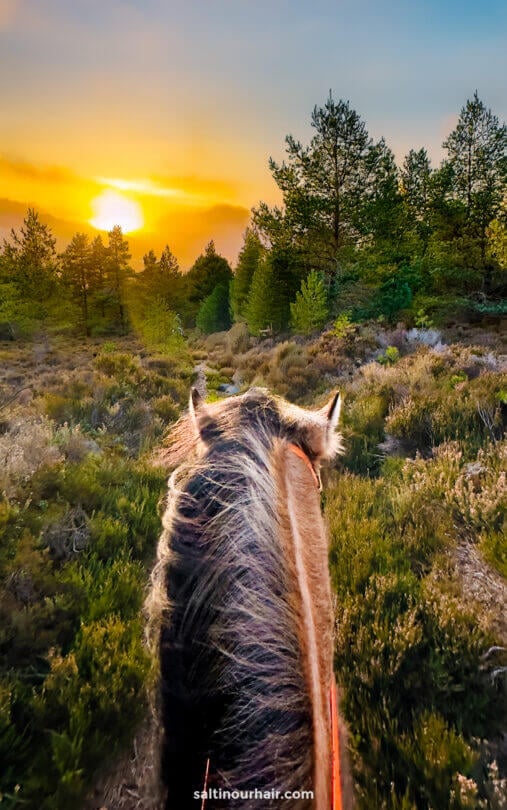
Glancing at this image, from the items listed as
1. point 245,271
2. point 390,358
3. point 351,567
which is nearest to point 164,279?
point 245,271

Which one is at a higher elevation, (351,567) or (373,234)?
Answer: (373,234)

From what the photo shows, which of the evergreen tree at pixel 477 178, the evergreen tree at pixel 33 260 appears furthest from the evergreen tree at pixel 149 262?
the evergreen tree at pixel 477 178

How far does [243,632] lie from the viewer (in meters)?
0.91

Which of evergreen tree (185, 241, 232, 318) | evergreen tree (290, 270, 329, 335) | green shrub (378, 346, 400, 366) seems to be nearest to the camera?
green shrub (378, 346, 400, 366)

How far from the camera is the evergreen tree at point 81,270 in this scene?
3816 cm

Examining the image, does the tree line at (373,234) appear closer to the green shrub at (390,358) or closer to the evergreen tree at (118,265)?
the green shrub at (390,358)

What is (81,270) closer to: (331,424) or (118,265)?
(118,265)

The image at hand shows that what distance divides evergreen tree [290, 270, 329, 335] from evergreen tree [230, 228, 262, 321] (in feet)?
46.0

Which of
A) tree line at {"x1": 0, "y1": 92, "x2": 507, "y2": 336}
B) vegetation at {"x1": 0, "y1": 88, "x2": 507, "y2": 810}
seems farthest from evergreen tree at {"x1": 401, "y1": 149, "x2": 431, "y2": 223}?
vegetation at {"x1": 0, "y1": 88, "x2": 507, "y2": 810}

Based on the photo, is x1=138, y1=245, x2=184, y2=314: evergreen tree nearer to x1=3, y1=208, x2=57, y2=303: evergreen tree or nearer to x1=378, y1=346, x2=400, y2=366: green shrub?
x1=3, y1=208, x2=57, y2=303: evergreen tree

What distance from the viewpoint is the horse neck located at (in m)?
0.74

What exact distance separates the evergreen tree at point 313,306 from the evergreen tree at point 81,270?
93.9 ft

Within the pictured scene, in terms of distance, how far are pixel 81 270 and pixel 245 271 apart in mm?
18256

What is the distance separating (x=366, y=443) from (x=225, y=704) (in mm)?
5327
